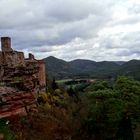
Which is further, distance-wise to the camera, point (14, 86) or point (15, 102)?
point (14, 86)

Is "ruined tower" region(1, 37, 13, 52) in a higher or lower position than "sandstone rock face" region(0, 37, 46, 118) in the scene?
higher

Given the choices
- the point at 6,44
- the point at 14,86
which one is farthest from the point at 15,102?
the point at 6,44

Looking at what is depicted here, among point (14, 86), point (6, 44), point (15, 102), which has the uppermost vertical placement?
point (6, 44)

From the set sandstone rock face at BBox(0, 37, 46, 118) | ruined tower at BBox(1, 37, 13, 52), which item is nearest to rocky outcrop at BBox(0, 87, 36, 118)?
sandstone rock face at BBox(0, 37, 46, 118)

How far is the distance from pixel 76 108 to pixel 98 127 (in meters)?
7.74

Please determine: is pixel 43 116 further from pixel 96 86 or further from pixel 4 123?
pixel 96 86

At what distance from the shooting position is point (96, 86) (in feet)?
200

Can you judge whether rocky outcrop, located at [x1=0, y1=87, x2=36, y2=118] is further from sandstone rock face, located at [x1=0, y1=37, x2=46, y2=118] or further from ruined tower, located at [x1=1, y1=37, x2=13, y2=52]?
ruined tower, located at [x1=1, y1=37, x2=13, y2=52]

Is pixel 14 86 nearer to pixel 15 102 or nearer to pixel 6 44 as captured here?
pixel 15 102

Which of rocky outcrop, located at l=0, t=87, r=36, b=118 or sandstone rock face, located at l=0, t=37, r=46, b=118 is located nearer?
rocky outcrop, located at l=0, t=87, r=36, b=118

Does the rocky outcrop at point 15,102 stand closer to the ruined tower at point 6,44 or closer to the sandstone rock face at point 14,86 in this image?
the sandstone rock face at point 14,86

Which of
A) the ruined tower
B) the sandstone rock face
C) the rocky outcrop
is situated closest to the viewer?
the rocky outcrop

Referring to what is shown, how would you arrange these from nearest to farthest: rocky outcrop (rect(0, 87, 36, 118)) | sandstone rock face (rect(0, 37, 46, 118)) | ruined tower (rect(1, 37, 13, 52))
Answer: rocky outcrop (rect(0, 87, 36, 118)) → sandstone rock face (rect(0, 37, 46, 118)) → ruined tower (rect(1, 37, 13, 52))

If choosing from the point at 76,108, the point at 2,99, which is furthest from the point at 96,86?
the point at 2,99
